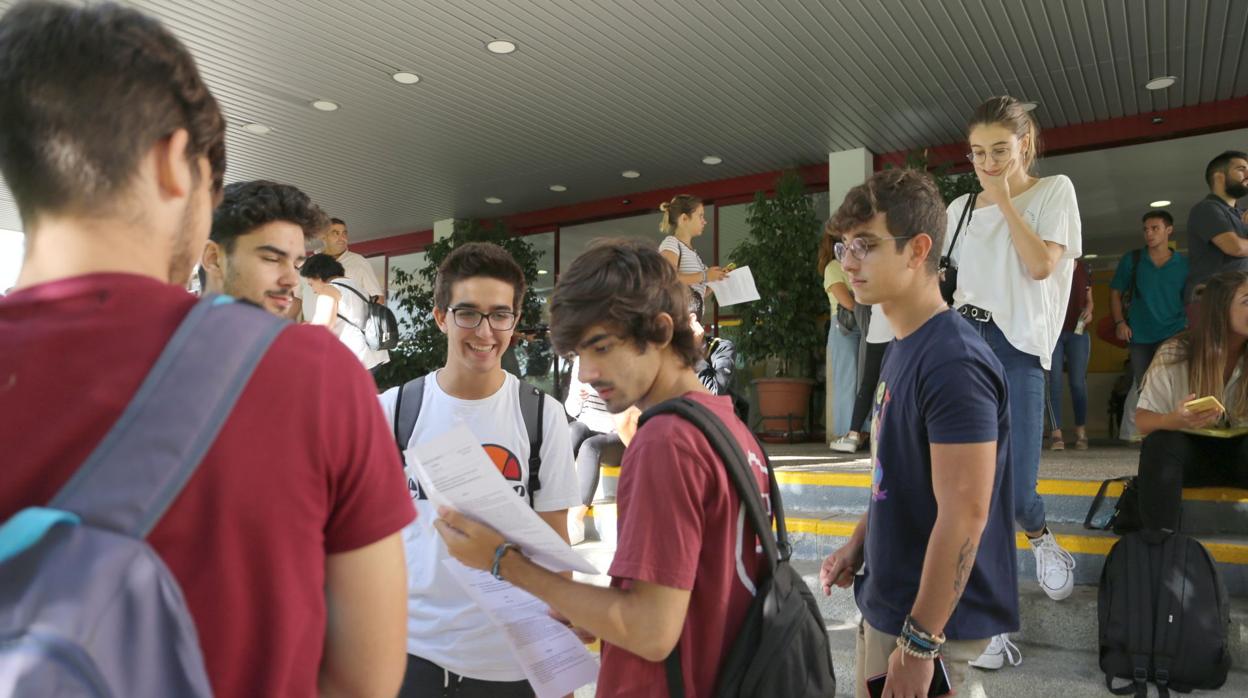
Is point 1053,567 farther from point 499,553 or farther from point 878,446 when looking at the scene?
point 499,553

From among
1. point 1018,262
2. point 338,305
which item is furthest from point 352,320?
point 1018,262

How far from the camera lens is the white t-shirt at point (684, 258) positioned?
17.1 ft

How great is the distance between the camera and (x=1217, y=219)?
4867mm

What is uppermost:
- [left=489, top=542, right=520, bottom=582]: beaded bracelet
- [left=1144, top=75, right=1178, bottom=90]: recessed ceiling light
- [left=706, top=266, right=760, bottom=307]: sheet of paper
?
[left=1144, top=75, right=1178, bottom=90]: recessed ceiling light

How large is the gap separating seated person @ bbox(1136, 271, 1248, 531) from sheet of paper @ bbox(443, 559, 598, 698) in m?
3.09

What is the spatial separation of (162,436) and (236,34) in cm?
700

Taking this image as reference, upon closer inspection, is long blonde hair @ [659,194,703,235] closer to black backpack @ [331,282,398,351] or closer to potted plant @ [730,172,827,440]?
black backpack @ [331,282,398,351]

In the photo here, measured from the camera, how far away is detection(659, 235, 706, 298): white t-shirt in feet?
17.1

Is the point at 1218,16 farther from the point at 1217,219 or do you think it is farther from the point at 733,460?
the point at 733,460

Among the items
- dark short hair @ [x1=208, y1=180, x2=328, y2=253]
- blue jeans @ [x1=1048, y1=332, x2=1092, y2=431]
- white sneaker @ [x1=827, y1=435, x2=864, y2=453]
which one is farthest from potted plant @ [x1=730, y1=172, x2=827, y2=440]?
dark short hair @ [x1=208, y1=180, x2=328, y2=253]

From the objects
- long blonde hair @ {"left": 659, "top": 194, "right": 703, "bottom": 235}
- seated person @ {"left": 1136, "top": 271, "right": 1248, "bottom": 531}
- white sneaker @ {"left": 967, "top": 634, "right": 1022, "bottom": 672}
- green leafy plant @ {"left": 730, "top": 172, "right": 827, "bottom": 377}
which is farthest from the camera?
green leafy plant @ {"left": 730, "top": 172, "right": 827, "bottom": 377}

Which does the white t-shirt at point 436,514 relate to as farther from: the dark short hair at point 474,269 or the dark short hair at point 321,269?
the dark short hair at point 321,269

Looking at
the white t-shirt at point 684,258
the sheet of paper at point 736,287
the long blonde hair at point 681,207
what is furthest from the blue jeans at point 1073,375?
the long blonde hair at point 681,207

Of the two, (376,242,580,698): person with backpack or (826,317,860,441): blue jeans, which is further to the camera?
(826,317,860,441): blue jeans
